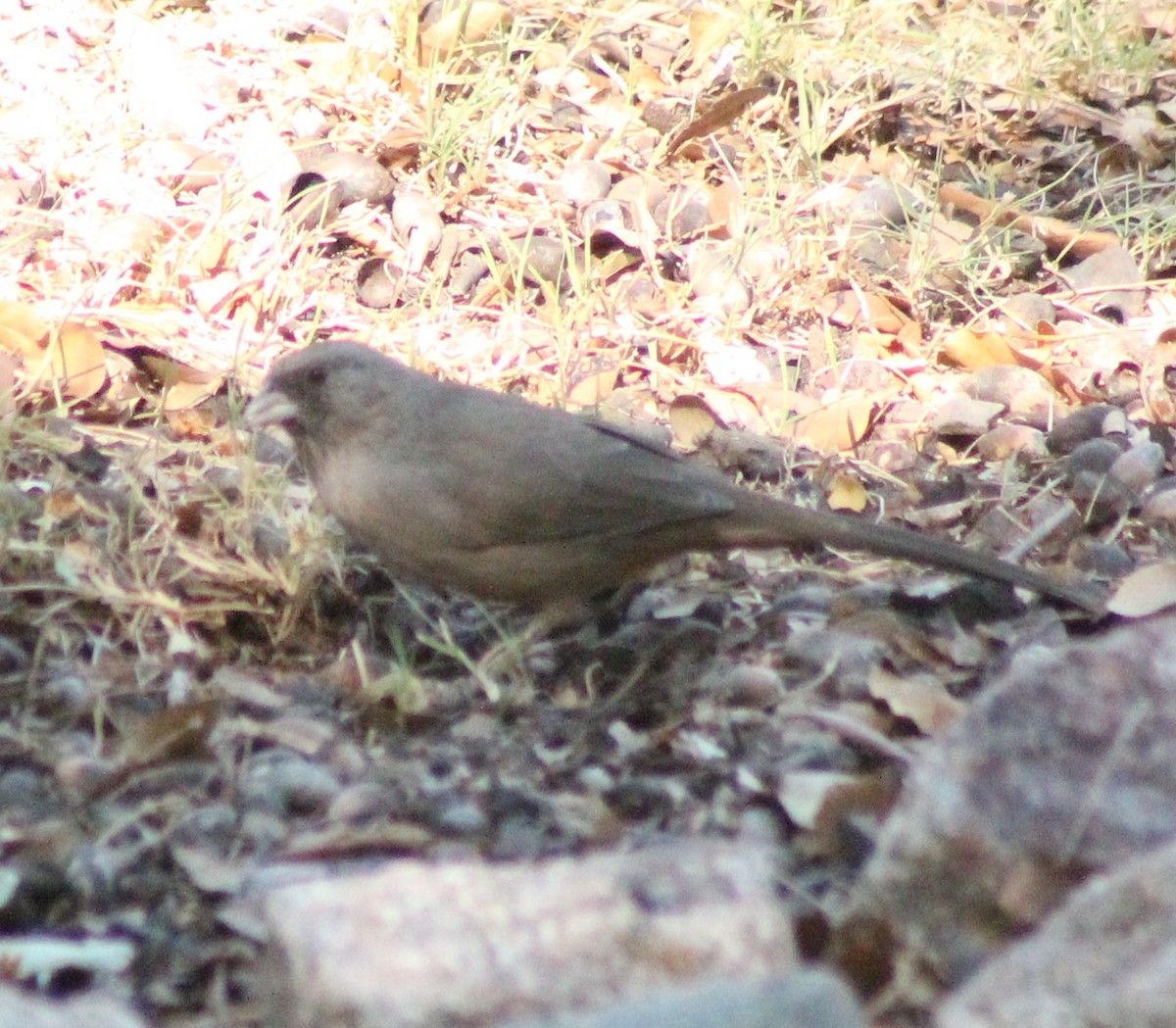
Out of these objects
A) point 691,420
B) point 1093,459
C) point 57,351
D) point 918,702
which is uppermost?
point 918,702

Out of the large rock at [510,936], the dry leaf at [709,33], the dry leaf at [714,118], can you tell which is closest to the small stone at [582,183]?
the dry leaf at [714,118]

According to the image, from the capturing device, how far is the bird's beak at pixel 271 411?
3748mm

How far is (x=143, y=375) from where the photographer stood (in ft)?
14.1

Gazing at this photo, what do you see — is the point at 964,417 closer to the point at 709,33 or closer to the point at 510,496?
the point at 510,496

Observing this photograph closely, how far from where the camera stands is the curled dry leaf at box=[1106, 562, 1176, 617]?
3400 millimetres

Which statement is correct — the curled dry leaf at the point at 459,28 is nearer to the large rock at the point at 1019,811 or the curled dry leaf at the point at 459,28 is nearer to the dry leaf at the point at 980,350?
the dry leaf at the point at 980,350

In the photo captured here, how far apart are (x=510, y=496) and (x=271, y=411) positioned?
0.57 m

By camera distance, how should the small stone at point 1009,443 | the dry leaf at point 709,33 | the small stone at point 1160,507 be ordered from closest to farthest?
the small stone at point 1160,507 < the small stone at point 1009,443 < the dry leaf at point 709,33

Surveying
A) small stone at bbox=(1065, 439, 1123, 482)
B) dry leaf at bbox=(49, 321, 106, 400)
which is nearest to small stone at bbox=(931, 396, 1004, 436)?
small stone at bbox=(1065, 439, 1123, 482)

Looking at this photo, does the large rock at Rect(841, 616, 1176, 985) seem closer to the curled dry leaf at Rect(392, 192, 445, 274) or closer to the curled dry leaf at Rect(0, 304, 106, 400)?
the curled dry leaf at Rect(0, 304, 106, 400)

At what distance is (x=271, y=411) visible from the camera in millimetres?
3754

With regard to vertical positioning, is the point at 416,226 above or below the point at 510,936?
below

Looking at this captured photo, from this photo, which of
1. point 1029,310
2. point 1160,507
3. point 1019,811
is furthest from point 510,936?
point 1029,310

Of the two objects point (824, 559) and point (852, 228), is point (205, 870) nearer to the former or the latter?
point (824, 559)
